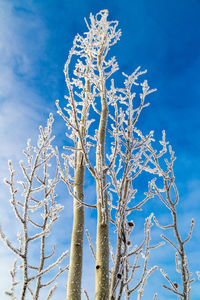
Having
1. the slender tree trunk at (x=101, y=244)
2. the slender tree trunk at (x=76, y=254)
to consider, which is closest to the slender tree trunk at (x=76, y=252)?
the slender tree trunk at (x=76, y=254)

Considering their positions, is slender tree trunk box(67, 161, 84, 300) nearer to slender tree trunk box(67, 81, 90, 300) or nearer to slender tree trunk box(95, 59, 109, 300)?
slender tree trunk box(67, 81, 90, 300)

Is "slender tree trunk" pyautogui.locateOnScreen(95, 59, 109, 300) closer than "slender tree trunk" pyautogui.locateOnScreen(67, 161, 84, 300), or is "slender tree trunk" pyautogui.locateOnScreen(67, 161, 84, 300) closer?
"slender tree trunk" pyautogui.locateOnScreen(95, 59, 109, 300)

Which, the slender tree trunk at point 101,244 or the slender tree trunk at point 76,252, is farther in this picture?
the slender tree trunk at point 76,252

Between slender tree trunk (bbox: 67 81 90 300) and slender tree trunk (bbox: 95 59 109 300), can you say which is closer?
slender tree trunk (bbox: 95 59 109 300)

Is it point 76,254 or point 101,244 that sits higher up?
point 76,254

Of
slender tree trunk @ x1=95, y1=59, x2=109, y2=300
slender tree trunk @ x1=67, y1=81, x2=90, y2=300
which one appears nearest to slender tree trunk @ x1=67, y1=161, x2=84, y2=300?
slender tree trunk @ x1=67, y1=81, x2=90, y2=300

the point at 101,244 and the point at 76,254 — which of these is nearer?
the point at 101,244

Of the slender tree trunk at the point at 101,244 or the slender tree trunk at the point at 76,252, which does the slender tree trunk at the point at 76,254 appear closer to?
the slender tree trunk at the point at 76,252

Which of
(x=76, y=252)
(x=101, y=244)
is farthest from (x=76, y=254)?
(x=101, y=244)

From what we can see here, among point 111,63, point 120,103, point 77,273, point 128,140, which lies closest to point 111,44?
point 111,63

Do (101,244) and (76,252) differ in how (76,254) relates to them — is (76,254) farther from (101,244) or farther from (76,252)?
(101,244)

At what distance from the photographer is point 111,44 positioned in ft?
17.5

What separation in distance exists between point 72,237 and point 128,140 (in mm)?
1727

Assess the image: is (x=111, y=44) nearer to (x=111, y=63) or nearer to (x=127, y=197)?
(x=111, y=63)
